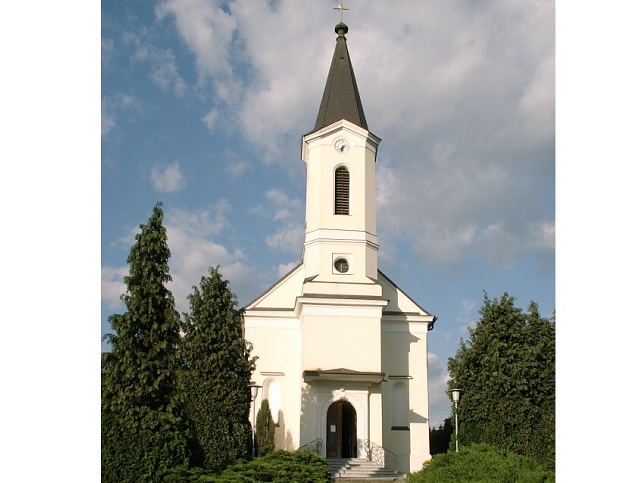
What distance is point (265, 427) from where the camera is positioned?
2648 cm

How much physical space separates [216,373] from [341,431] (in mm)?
8095

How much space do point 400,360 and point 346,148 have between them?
31.9ft

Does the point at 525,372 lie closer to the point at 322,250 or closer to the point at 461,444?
the point at 461,444

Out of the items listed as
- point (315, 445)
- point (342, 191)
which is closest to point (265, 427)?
point (315, 445)

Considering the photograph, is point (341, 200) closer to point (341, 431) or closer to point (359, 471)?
point (341, 431)

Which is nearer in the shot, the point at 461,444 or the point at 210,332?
the point at 210,332

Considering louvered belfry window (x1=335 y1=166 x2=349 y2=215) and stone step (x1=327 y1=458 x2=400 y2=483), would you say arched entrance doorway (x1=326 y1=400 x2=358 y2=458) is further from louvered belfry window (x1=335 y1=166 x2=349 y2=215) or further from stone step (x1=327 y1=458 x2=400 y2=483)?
louvered belfry window (x1=335 y1=166 x2=349 y2=215)

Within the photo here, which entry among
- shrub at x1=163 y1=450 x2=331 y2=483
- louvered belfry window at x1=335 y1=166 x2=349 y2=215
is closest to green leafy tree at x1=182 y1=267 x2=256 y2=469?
shrub at x1=163 y1=450 x2=331 y2=483

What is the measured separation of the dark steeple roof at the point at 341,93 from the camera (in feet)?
100

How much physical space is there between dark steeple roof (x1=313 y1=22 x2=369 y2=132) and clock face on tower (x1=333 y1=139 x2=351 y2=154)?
1011 mm

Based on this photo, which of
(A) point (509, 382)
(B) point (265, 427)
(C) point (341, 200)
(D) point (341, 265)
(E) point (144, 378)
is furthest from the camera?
(C) point (341, 200)

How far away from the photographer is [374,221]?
97.0 ft
